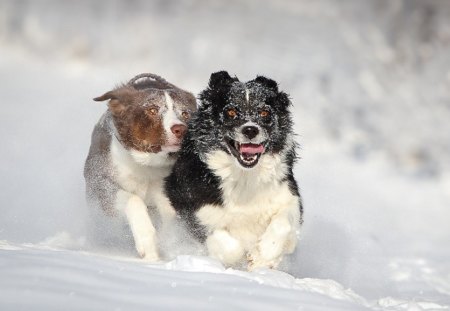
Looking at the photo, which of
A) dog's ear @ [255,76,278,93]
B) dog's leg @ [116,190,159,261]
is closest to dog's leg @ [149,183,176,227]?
dog's leg @ [116,190,159,261]

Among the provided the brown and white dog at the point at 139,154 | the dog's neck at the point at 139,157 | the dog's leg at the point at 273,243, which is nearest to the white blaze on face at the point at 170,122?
the brown and white dog at the point at 139,154

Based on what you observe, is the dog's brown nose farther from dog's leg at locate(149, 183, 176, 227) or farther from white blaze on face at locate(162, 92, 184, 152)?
dog's leg at locate(149, 183, 176, 227)

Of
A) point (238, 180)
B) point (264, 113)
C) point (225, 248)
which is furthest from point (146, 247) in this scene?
point (264, 113)

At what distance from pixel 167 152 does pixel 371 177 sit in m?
13.7

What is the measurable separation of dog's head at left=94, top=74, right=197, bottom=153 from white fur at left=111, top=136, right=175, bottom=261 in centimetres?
9

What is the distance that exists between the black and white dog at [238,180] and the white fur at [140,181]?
428 mm

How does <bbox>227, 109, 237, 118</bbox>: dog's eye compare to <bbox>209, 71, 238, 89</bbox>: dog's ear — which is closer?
<bbox>227, 109, 237, 118</bbox>: dog's eye

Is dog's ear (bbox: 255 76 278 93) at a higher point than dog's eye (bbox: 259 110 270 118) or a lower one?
higher

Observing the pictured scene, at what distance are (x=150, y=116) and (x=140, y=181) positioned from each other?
2.01 feet

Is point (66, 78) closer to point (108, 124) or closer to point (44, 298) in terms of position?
point (108, 124)

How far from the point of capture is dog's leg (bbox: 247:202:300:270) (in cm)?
512

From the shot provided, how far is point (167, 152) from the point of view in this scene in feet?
19.1

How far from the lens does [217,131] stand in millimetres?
5375

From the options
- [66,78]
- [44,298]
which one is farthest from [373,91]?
[44,298]
